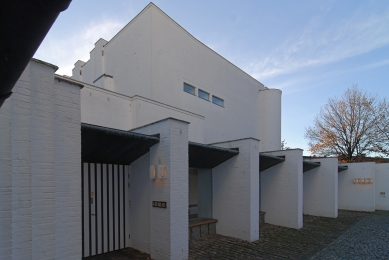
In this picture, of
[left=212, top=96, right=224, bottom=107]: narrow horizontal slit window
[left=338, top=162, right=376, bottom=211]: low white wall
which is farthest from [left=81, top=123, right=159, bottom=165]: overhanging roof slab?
[left=338, top=162, right=376, bottom=211]: low white wall

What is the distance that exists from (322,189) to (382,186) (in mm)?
5412

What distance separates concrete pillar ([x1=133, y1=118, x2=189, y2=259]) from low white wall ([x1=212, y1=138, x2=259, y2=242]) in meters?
2.60

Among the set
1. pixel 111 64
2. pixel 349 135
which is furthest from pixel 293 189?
pixel 349 135

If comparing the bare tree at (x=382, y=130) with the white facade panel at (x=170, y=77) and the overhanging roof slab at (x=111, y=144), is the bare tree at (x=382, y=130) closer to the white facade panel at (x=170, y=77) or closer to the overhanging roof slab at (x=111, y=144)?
the white facade panel at (x=170, y=77)

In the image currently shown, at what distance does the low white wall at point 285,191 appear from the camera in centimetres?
968

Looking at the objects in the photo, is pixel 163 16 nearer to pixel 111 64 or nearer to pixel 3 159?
pixel 111 64

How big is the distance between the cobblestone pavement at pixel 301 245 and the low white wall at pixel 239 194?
0.36 metres

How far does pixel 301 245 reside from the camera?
7445mm

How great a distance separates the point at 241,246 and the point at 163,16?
9689 millimetres

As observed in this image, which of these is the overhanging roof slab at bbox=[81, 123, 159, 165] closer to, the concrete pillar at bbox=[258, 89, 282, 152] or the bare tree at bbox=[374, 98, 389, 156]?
the concrete pillar at bbox=[258, 89, 282, 152]

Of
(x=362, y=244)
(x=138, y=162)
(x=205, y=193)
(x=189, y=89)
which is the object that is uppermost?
(x=189, y=89)

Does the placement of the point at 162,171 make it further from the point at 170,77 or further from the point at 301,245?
the point at 170,77

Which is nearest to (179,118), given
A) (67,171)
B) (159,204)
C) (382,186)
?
(159,204)

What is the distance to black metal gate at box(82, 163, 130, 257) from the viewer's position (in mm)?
5758
